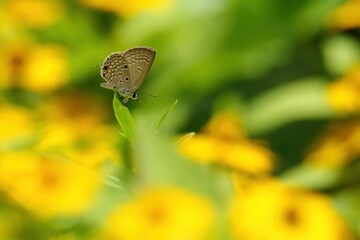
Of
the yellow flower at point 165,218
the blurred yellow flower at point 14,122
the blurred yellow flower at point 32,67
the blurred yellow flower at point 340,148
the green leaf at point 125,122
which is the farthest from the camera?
the blurred yellow flower at point 32,67

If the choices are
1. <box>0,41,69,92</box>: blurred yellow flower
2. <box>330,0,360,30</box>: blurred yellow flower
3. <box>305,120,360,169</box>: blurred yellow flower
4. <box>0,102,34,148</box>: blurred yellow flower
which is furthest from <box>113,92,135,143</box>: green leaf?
<box>330,0,360,30</box>: blurred yellow flower

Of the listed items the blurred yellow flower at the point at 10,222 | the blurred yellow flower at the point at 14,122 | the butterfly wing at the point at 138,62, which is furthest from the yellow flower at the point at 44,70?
the butterfly wing at the point at 138,62

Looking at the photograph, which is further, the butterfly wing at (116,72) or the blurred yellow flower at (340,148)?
the blurred yellow flower at (340,148)

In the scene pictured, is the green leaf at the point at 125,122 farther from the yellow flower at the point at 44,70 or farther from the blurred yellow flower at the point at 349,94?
the yellow flower at the point at 44,70

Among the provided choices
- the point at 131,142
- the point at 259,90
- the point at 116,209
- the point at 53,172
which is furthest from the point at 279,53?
the point at 131,142

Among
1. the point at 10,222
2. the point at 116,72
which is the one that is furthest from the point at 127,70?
the point at 10,222

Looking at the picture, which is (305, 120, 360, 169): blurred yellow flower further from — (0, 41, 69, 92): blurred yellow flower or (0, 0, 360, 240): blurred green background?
(0, 41, 69, 92): blurred yellow flower

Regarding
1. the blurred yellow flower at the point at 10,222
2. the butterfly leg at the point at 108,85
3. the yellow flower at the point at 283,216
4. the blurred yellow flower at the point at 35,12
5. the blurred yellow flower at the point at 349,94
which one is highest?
the butterfly leg at the point at 108,85
